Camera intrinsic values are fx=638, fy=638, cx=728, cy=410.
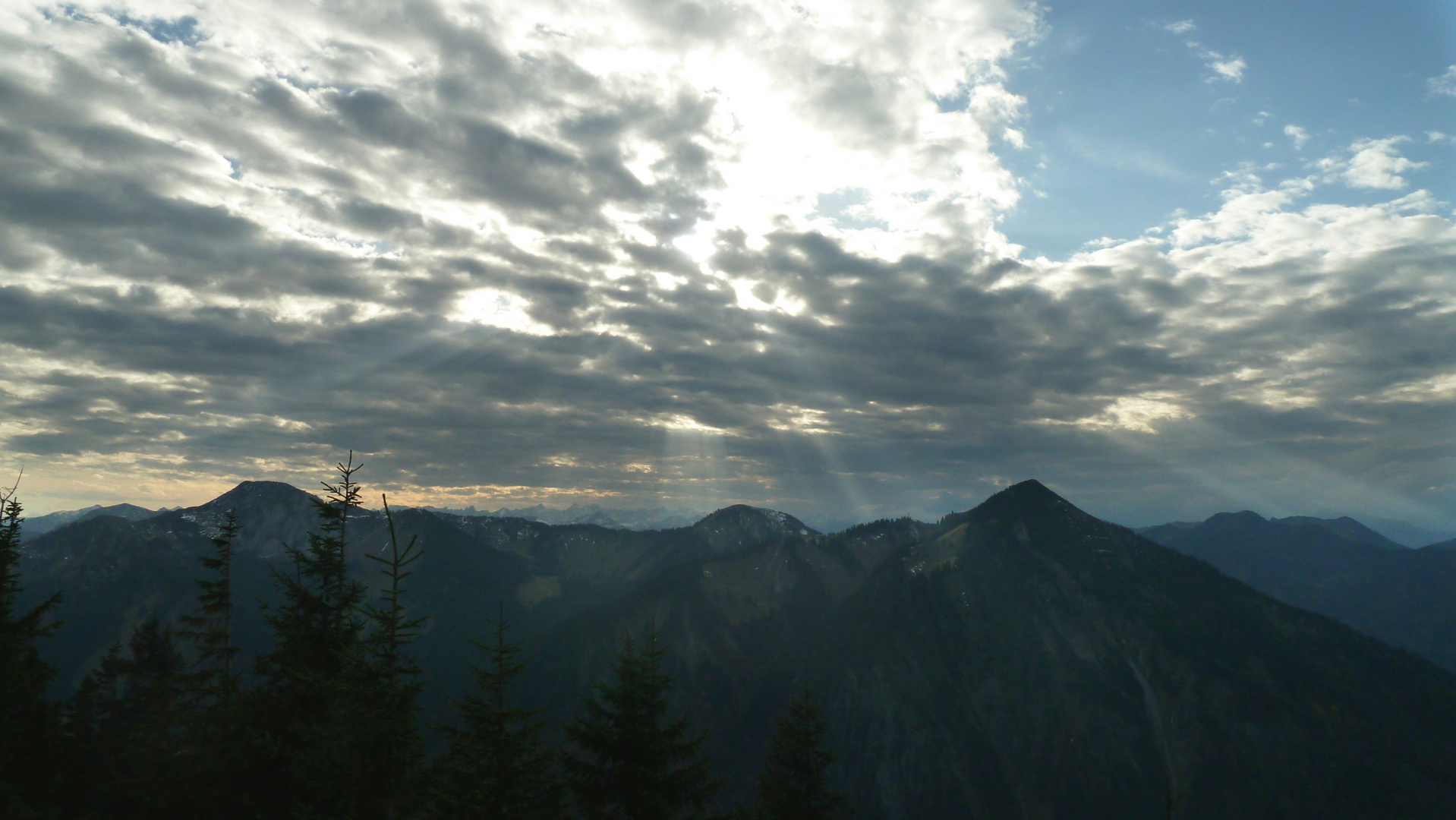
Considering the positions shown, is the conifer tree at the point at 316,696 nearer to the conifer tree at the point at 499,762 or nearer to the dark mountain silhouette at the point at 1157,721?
the conifer tree at the point at 499,762

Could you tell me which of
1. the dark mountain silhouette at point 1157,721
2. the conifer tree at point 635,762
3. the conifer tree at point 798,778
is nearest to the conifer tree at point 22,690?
the conifer tree at point 635,762

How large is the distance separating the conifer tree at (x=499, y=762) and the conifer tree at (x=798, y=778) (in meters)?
14.0

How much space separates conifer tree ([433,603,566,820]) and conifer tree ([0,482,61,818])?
1418 cm

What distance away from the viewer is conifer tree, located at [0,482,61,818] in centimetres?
2412

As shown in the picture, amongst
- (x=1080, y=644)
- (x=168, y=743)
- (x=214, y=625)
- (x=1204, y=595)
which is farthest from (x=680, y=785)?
(x=1204, y=595)

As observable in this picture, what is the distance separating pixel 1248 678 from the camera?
16762cm

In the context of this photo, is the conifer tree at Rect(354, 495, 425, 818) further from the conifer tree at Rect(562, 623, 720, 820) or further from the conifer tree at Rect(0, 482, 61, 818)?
the conifer tree at Rect(0, 482, 61, 818)

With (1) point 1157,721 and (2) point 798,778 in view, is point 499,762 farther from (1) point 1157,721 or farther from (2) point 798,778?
(1) point 1157,721

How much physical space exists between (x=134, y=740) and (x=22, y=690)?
9390mm

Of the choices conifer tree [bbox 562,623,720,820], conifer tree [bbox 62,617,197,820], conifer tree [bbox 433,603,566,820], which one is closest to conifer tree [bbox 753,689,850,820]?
conifer tree [bbox 562,623,720,820]

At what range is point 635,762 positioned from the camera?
2542cm

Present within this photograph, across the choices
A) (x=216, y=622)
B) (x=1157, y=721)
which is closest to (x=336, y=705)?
(x=216, y=622)

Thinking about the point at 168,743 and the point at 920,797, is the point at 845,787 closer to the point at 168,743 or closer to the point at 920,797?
the point at 920,797

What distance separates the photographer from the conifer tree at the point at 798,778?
108 feet
